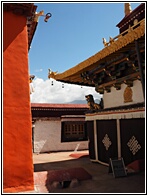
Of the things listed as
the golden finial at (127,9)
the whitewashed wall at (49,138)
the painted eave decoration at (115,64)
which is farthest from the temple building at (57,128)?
the golden finial at (127,9)

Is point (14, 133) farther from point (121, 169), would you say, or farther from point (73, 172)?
point (121, 169)

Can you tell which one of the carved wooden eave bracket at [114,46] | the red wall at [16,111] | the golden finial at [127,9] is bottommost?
the red wall at [16,111]

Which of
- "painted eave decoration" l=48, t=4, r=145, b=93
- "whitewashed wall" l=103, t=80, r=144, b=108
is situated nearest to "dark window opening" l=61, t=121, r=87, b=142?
"painted eave decoration" l=48, t=4, r=145, b=93

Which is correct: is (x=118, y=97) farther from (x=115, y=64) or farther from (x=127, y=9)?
(x=127, y=9)

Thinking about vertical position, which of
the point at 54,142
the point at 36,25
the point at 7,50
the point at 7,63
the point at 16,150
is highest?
the point at 36,25

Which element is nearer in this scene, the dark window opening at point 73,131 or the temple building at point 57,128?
the temple building at point 57,128

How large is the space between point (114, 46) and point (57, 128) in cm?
938

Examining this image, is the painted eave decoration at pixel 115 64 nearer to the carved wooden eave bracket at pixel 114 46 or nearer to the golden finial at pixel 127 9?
the carved wooden eave bracket at pixel 114 46

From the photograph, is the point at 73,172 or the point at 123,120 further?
the point at 123,120

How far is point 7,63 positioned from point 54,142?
9664 millimetres

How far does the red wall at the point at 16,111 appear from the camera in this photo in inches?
194

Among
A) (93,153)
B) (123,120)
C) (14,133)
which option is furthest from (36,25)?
(93,153)

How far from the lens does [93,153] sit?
968 centimetres

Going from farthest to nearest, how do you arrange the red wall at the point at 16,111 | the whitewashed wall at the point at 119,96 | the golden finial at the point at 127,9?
the golden finial at the point at 127,9, the whitewashed wall at the point at 119,96, the red wall at the point at 16,111
